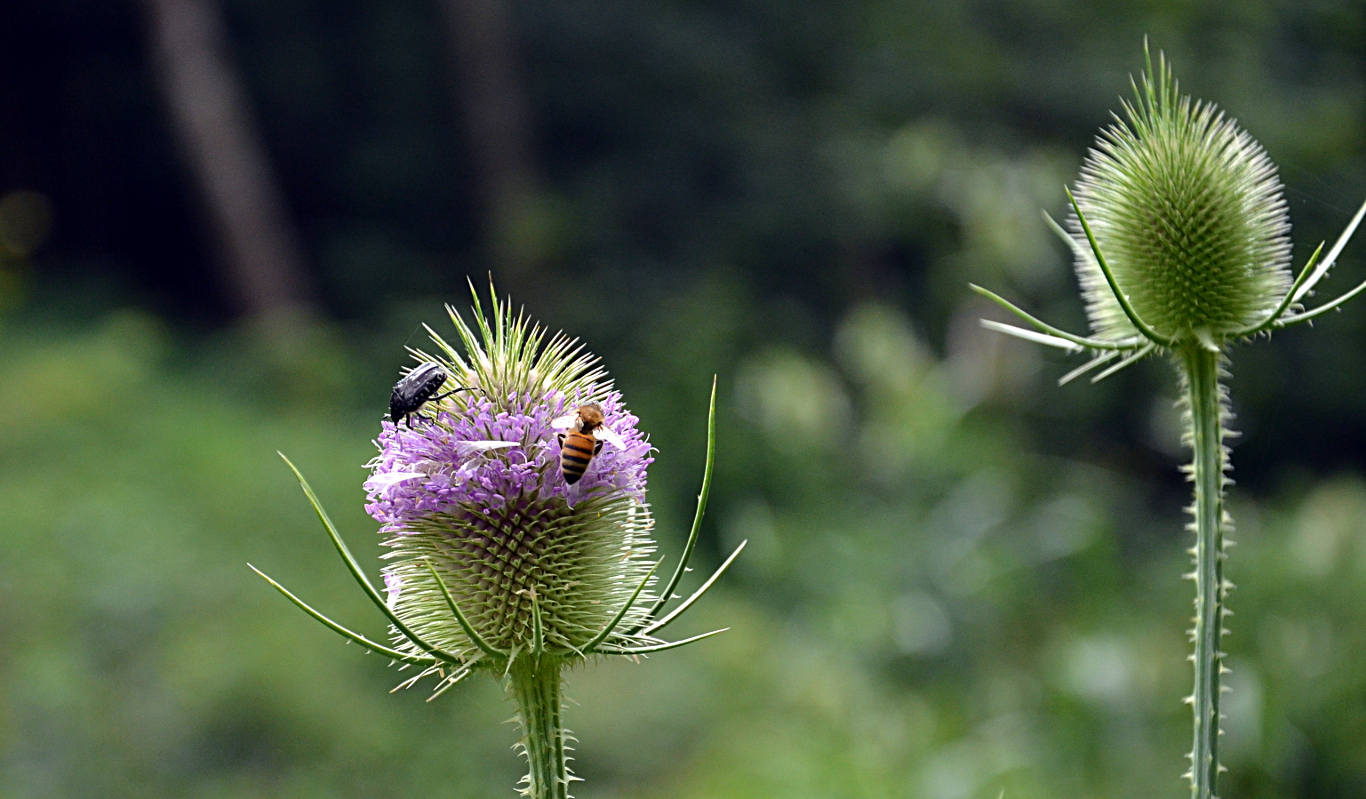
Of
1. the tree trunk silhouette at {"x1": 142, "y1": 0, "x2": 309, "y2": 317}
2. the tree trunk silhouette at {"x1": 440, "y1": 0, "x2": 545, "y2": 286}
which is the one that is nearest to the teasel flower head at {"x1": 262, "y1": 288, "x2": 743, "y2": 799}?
the tree trunk silhouette at {"x1": 142, "y1": 0, "x2": 309, "y2": 317}

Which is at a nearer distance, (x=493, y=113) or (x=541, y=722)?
(x=541, y=722)

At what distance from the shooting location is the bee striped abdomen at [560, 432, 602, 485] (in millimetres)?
1470

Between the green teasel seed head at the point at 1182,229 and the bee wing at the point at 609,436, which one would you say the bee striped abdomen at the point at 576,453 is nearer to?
the bee wing at the point at 609,436

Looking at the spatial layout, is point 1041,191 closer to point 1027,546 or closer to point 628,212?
point 1027,546

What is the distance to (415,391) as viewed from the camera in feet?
5.08

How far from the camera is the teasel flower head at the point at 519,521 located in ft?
5.02

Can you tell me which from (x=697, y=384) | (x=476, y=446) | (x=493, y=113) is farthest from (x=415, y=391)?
(x=493, y=113)

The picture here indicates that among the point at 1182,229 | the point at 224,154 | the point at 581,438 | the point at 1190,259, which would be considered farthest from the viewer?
the point at 224,154

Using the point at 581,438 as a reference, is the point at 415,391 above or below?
above

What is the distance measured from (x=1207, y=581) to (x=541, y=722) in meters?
0.87

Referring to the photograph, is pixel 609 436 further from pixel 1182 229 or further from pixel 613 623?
pixel 1182 229

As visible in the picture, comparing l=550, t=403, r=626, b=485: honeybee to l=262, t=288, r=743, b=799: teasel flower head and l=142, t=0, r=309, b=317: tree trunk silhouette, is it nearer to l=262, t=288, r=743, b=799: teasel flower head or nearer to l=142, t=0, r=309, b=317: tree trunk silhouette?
l=262, t=288, r=743, b=799: teasel flower head

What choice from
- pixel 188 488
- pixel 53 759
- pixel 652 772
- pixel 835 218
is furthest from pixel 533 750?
pixel 835 218

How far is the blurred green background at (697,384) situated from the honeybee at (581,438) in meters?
0.34
